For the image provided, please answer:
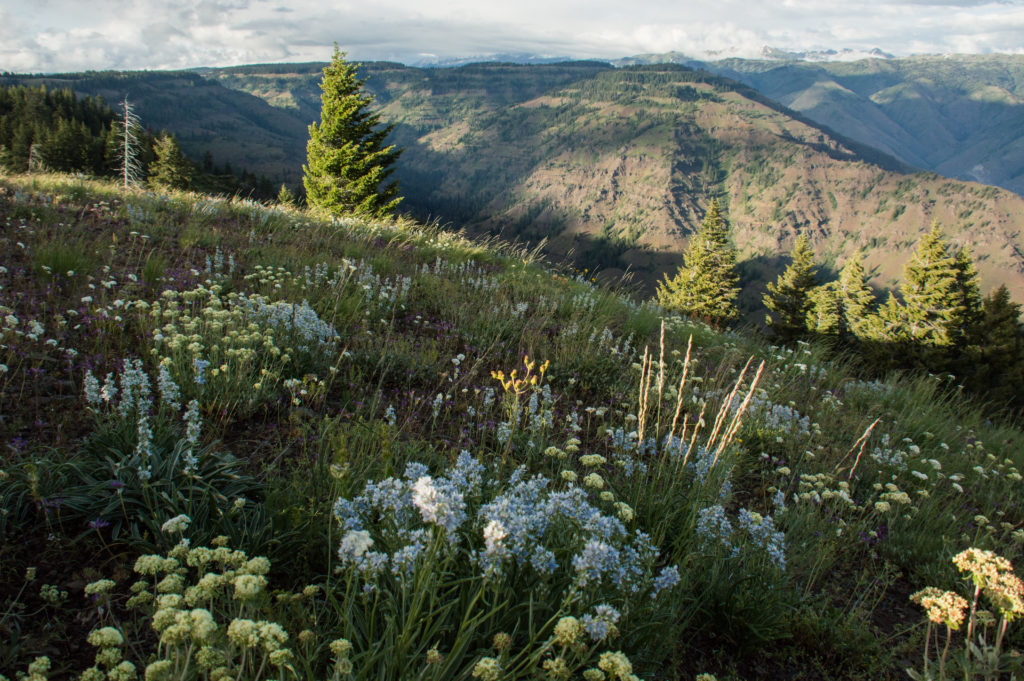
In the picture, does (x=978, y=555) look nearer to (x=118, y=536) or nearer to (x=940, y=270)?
(x=118, y=536)

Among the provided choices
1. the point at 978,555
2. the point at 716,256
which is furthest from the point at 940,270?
the point at 978,555

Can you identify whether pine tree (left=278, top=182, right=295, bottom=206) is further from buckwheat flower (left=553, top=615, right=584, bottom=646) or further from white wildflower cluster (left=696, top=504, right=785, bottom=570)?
buckwheat flower (left=553, top=615, right=584, bottom=646)

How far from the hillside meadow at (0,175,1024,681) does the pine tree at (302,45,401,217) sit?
21.1 meters

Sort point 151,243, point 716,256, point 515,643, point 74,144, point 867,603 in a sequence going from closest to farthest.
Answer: point 515,643
point 867,603
point 151,243
point 716,256
point 74,144

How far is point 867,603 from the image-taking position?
3090 millimetres

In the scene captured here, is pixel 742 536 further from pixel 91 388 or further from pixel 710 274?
pixel 710 274

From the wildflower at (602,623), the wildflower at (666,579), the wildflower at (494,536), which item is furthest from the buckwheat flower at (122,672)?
the wildflower at (666,579)

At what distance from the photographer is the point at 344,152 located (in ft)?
86.6

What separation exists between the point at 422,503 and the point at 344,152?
28168 mm

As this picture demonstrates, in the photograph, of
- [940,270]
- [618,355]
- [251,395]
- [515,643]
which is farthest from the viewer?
[940,270]

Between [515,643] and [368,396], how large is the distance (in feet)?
8.63

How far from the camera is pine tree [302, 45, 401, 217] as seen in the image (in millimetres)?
26109

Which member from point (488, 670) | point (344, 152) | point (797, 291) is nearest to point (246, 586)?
point (488, 670)

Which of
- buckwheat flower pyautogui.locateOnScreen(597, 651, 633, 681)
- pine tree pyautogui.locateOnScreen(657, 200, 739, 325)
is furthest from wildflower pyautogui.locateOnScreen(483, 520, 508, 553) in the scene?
pine tree pyautogui.locateOnScreen(657, 200, 739, 325)
